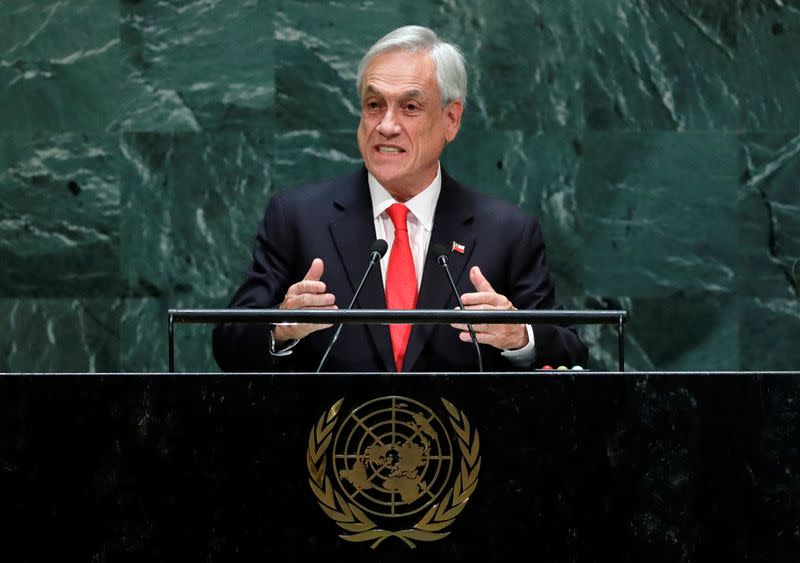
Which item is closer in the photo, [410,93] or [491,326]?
[491,326]

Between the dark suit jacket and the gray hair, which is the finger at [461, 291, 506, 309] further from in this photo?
the gray hair

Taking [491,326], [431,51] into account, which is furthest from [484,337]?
[431,51]

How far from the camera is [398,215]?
10.4 ft

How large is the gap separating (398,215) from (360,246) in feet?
0.43

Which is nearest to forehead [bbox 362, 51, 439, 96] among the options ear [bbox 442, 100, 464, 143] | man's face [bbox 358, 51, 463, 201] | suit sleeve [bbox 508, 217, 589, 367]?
man's face [bbox 358, 51, 463, 201]

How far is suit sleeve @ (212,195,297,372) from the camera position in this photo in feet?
9.31

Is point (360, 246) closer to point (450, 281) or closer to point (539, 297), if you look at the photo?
point (539, 297)

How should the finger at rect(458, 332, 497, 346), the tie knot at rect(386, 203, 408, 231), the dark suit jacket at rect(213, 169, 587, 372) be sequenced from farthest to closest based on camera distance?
the tie knot at rect(386, 203, 408, 231) → the dark suit jacket at rect(213, 169, 587, 372) → the finger at rect(458, 332, 497, 346)
